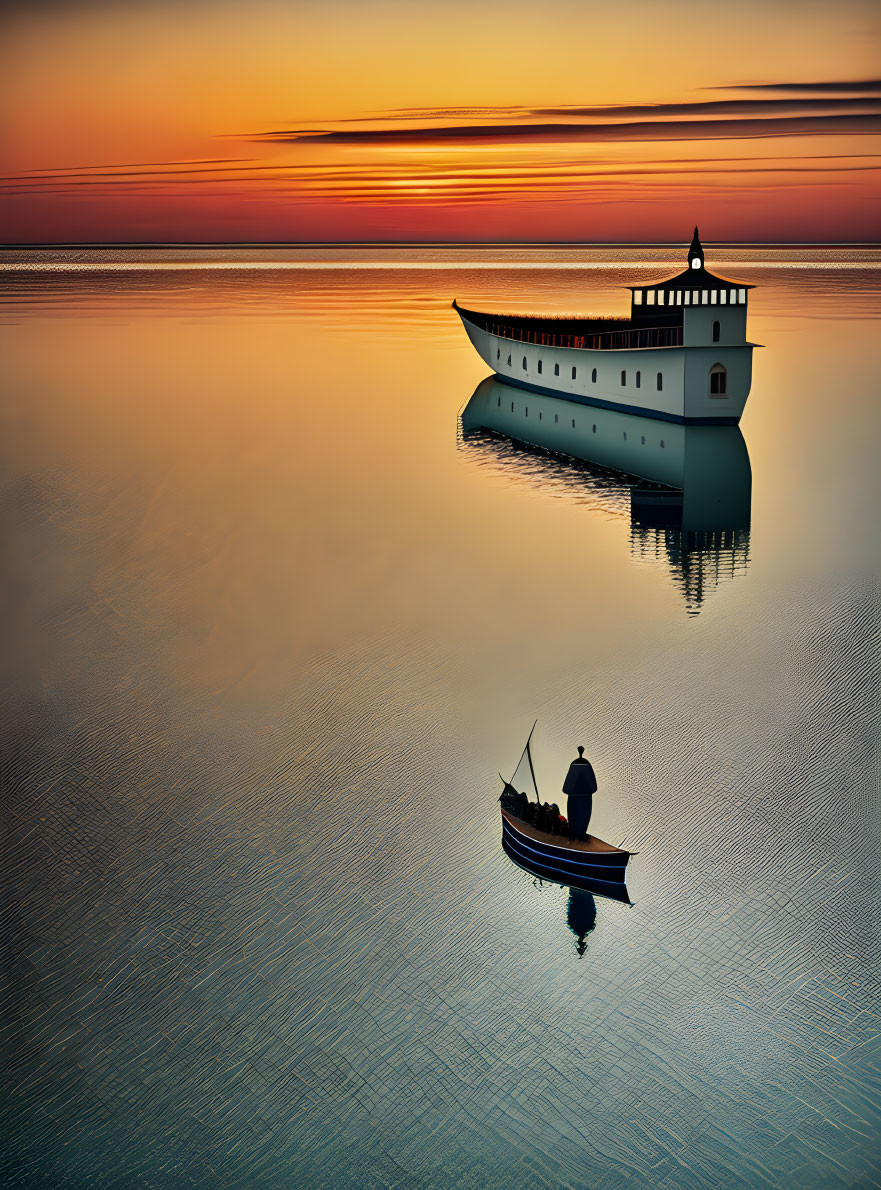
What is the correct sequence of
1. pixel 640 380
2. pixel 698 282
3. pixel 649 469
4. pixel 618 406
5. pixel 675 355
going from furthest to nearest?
pixel 618 406 < pixel 640 380 < pixel 698 282 < pixel 675 355 < pixel 649 469

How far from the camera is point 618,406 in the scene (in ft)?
214

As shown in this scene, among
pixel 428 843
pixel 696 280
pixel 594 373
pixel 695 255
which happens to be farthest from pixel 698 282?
pixel 428 843

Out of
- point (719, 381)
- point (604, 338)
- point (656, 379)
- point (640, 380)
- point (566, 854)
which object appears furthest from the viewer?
point (604, 338)

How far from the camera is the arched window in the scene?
58.9 meters

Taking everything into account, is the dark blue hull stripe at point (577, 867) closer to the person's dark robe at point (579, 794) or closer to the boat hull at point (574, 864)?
the boat hull at point (574, 864)

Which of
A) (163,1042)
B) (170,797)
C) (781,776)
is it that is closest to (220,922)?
(163,1042)

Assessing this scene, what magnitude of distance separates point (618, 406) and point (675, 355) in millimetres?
7249

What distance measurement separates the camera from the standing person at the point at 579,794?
61.4ft

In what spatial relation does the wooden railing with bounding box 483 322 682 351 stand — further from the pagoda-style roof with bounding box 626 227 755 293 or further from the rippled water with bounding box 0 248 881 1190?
the rippled water with bounding box 0 248 881 1190

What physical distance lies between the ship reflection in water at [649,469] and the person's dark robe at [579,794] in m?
14.7

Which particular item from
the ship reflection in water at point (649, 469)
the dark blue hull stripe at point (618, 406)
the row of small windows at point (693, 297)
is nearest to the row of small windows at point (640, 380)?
the dark blue hull stripe at point (618, 406)

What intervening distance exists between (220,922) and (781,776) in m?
11.1

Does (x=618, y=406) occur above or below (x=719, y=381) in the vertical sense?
below

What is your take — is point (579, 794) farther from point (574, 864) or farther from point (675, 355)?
point (675, 355)
